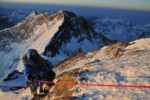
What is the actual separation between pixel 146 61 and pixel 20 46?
153452mm

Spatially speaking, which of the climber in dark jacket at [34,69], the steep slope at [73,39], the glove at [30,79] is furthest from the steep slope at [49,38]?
the glove at [30,79]

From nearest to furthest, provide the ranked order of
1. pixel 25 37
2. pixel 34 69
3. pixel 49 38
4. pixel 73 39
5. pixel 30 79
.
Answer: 1. pixel 34 69
2. pixel 30 79
3. pixel 49 38
4. pixel 73 39
5. pixel 25 37

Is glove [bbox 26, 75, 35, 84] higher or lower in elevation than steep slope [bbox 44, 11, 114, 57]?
higher

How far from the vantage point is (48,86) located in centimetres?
1709

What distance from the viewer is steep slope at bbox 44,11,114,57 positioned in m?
132

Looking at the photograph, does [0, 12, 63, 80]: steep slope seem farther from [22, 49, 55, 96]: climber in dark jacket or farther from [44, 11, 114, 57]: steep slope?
[22, 49, 55, 96]: climber in dark jacket

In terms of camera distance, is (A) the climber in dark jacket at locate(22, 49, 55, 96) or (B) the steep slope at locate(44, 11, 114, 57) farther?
(B) the steep slope at locate(44, 11, 114, 57)

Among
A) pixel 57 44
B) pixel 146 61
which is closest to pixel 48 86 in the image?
pixel 146 61

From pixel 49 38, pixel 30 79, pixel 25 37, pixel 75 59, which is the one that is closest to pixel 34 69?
pixel 30 79

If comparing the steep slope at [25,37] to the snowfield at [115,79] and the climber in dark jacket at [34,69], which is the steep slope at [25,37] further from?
the snowfield at [115,79]

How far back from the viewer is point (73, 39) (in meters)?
146

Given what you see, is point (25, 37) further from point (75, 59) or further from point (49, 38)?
point (75, 59)

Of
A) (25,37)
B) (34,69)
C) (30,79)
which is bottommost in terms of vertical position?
(25,37)

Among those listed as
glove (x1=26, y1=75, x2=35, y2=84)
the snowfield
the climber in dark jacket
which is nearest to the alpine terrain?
the snowfield
